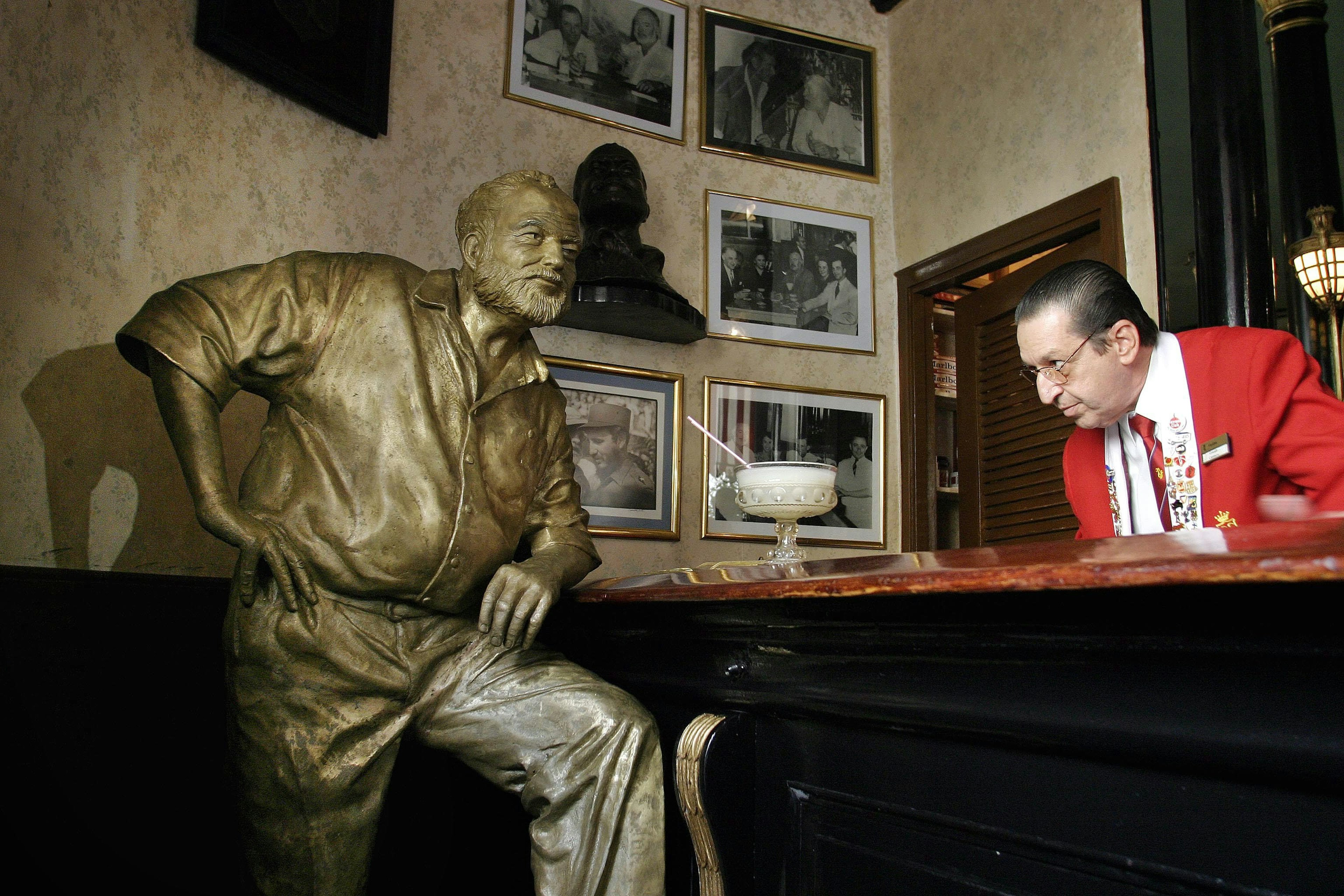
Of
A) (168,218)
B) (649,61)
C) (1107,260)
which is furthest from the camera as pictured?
(649,61)

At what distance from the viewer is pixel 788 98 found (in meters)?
4.45

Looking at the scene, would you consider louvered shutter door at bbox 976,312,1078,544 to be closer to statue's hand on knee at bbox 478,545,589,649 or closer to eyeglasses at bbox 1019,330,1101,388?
eyeglasses at bbox 1019,330,1101,388

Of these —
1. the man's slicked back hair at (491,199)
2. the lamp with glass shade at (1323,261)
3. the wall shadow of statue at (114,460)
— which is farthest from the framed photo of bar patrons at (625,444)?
the lamp with glass shade at (1323,261)

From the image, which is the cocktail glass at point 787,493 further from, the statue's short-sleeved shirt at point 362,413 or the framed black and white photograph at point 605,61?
the framed black and white photograph at point 605,61

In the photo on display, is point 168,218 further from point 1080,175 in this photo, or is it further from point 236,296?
point 1080,175

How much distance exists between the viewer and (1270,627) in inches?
33.3

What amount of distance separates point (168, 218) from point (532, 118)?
1618 mm

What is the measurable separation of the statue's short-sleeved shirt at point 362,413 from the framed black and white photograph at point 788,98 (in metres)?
2.69

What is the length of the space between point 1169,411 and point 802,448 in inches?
83.8

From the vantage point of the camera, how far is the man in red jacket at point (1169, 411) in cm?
187

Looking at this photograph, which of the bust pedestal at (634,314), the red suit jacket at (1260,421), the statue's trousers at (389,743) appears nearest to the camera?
the statue's trousers at (389,743)

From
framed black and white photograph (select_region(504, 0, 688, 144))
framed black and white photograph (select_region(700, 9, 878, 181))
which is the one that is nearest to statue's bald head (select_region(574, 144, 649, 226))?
framed black and white photograph (select_region(504, 0, 688, 144))

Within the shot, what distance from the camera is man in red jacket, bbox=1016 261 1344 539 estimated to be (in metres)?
1.87

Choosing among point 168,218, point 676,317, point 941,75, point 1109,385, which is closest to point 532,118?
Answer: point 676,317
